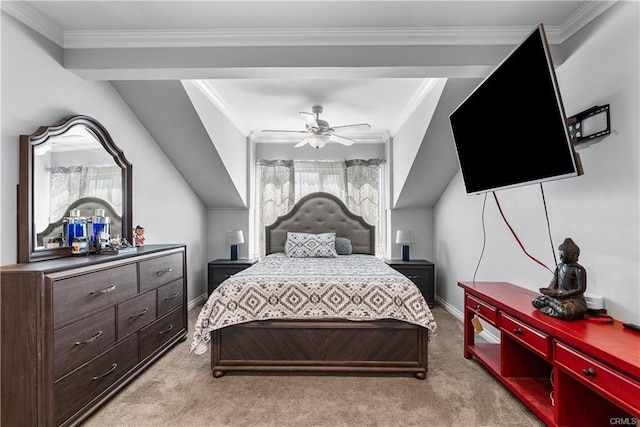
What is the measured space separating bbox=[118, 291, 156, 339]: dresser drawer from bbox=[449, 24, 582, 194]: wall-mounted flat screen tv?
2837 millimetres

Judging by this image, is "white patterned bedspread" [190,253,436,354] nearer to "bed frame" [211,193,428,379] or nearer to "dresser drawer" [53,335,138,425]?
"bed frame" [211,193,428,379]

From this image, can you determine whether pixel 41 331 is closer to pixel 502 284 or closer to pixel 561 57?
pixel 502 284

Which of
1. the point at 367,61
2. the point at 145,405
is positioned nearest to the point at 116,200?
the point at 145,405

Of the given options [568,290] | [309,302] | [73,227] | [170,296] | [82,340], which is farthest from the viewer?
[170,296]

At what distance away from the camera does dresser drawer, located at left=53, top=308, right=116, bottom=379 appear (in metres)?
1.81

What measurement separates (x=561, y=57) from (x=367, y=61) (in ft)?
4.47

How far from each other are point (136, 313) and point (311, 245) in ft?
8.13

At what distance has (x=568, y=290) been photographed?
1873 millimetres

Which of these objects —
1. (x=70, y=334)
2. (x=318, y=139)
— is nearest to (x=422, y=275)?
(x=318, y=139)

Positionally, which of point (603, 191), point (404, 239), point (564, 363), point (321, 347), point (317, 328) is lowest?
point (321, 347)

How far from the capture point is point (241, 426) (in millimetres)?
1978

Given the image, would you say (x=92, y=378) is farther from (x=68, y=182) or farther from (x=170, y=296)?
(x=68, y=182)

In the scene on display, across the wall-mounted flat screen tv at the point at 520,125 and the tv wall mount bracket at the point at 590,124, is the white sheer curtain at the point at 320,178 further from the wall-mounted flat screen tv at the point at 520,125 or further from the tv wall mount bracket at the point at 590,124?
the tv wall mount bracket at the point at 590,124

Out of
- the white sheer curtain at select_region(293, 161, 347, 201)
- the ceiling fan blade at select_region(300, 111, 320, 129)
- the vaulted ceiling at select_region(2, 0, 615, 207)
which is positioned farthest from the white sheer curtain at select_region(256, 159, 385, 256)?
the vaulted ceiling at select_region(2, 0, 615, 207)
